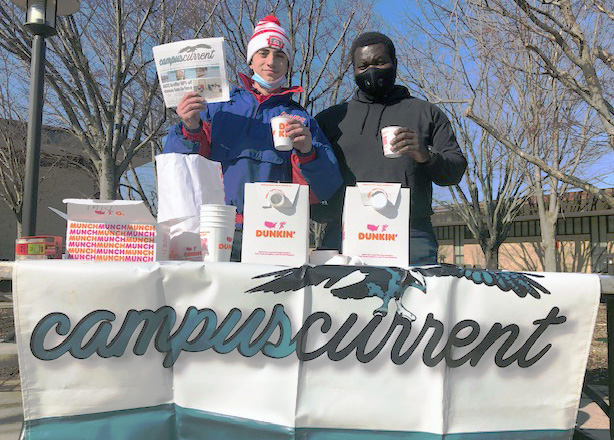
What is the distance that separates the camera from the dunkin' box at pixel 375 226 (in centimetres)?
187

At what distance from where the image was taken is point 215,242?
180 cm

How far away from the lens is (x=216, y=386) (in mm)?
1654

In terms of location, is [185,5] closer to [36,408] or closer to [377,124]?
[377,124]

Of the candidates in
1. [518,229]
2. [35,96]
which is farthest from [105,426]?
[518,229]

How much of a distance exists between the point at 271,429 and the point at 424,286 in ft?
2.40

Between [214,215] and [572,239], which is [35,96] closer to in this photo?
[214,215]

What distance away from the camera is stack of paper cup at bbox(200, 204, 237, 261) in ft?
5.91

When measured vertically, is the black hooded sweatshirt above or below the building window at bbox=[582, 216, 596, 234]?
below

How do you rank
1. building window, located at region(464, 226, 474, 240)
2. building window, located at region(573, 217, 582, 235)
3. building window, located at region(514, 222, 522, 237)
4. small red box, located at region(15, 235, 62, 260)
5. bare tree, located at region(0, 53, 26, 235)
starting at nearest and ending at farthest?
1. small red box, located at region(15, 235, 62, 260)
2. bare tree, located at region(0, 53, 26, 235)
3. building window, located at region(573, 217, 582, 235)
4. building window, located at region(514, 222, 522, 237)
5. building window, located at region(464, 226, 474, 240)

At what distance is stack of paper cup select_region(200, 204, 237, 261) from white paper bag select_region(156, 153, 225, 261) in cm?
12

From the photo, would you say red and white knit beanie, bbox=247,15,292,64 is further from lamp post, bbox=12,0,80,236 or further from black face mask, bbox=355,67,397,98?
lamp post, bbox=12,0,80,236

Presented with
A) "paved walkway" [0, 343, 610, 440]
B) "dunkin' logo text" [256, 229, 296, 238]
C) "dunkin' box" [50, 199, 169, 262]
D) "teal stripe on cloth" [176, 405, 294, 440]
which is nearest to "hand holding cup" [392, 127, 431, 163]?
"dunkin' logo text" [256, 229, 296, 238]

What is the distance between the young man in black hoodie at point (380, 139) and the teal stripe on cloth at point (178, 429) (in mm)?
904

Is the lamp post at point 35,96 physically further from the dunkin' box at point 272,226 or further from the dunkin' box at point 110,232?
the dunkin' box at point 272,226
